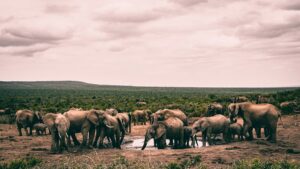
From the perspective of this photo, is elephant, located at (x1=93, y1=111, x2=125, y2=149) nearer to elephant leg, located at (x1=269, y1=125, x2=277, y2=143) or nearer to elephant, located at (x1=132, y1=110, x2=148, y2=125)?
elephant leg, located at (x1=269, y1=125, x2=277, y2=143)

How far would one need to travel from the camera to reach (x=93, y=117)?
18422 millimetres

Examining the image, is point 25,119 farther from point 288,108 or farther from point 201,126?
point 288,108

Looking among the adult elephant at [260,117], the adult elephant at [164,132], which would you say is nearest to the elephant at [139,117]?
the adult elephant at [164,132]

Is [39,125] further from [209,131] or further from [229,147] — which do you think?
[229,147]

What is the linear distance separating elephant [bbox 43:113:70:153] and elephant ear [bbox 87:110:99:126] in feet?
4.31

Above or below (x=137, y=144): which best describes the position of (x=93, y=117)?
above

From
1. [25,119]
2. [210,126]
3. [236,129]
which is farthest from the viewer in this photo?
[25,119]

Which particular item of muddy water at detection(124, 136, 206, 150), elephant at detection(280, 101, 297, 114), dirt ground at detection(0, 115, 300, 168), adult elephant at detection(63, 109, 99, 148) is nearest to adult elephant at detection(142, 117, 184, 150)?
muddy water at detection(124, 136, 206, 150)

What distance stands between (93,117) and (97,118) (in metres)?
0.21

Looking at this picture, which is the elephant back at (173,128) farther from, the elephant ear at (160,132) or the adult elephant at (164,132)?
the elephant ear at (160,132)

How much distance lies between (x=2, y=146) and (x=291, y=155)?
1435 cm

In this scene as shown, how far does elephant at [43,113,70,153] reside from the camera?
54.8ft

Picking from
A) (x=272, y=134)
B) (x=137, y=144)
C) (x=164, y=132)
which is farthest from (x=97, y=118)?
(x=272, y=134)

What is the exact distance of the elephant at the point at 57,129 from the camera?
16703 millimetres
